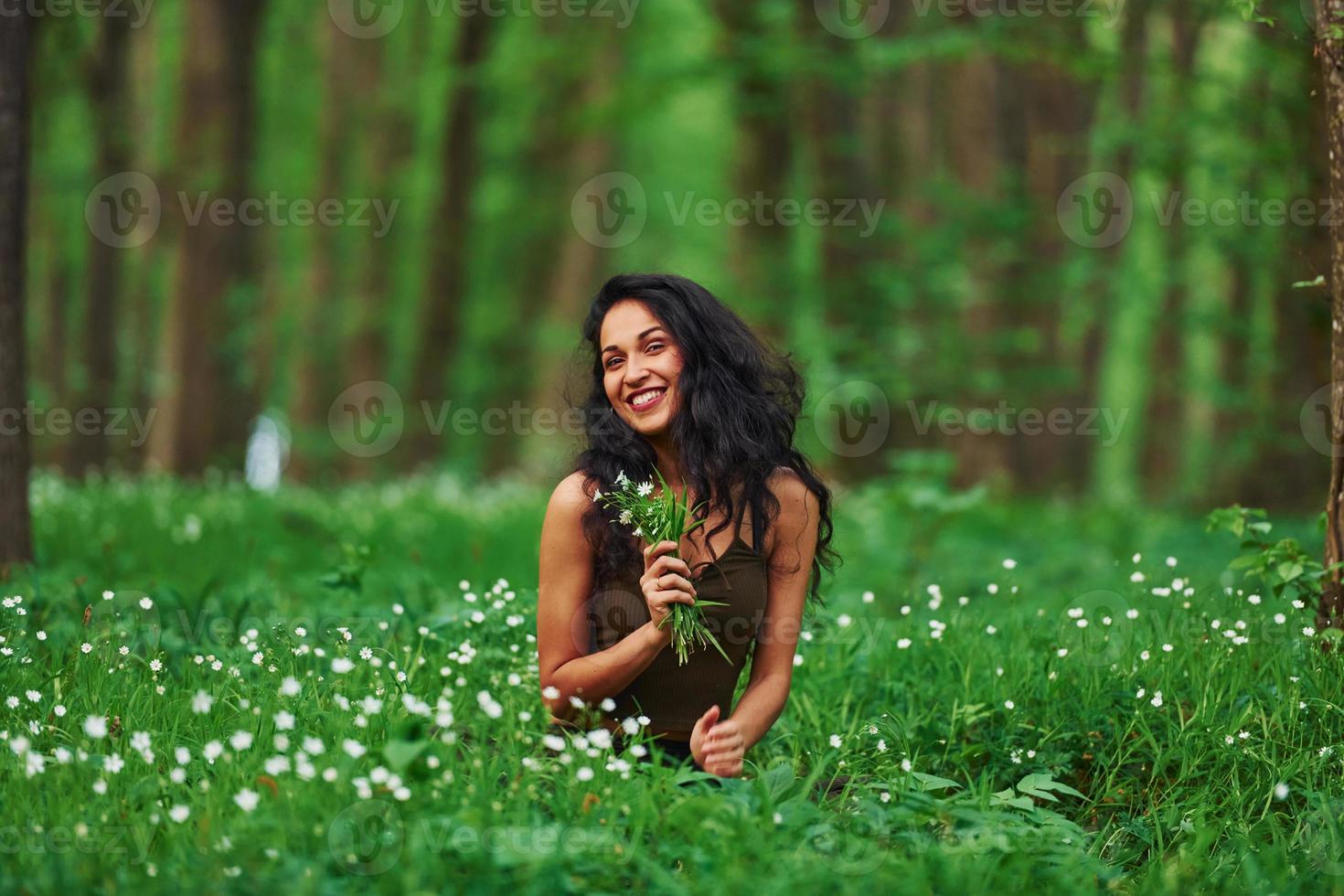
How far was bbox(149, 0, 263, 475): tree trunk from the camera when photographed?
42.1ft

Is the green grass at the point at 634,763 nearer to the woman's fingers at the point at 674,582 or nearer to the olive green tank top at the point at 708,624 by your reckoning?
the olive green tank top at the point at 708,624

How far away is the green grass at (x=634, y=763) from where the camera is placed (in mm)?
2990

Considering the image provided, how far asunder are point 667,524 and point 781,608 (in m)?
0.54

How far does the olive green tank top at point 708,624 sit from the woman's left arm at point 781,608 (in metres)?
0.05

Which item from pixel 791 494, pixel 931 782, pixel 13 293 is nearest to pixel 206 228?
pixel 13 293

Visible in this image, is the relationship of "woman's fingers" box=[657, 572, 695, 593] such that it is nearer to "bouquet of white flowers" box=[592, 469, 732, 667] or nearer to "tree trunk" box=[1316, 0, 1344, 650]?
"bouquet of white flowers" box=[592, 469, 732, 667]

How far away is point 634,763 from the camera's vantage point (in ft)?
11.2

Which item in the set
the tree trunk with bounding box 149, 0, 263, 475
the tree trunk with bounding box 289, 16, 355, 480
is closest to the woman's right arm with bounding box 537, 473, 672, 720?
the tree trunk with bounding box 149, 0, 263, 475

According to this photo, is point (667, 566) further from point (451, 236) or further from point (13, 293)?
point (451, 236)

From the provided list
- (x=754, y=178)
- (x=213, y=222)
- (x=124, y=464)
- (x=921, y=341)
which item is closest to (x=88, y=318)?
(x=213, y=222)

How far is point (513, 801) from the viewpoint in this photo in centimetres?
324

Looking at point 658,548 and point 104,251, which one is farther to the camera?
point 104,251

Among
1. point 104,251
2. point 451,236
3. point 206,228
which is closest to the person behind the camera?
point 206,228

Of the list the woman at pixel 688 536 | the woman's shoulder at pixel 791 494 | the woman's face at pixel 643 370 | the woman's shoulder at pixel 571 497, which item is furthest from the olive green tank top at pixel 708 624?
the woman's face at pixel 643 370
